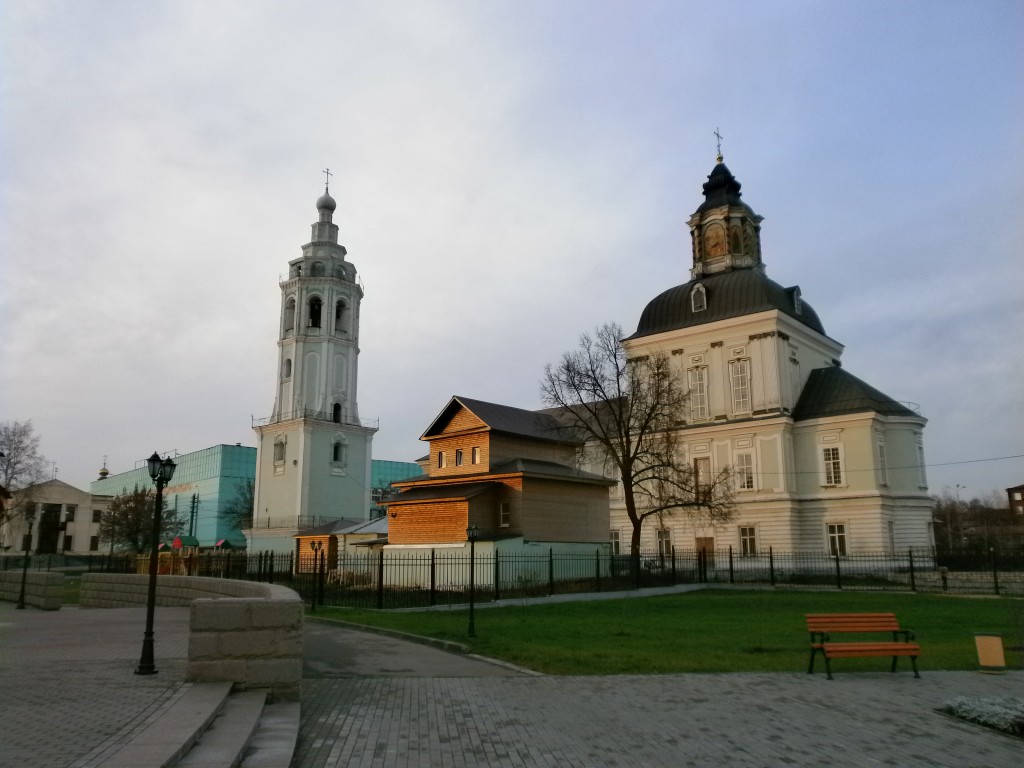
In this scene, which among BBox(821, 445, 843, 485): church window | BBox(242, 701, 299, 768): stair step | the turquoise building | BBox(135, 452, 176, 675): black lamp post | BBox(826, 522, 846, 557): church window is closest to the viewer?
BBox(242, 701, 299, 768): stair step

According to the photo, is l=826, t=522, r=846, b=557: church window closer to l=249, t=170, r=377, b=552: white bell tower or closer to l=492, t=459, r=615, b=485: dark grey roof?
l=492, t=459, r=615, b=485: dark grey roof

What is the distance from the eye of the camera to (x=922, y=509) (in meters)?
47.8

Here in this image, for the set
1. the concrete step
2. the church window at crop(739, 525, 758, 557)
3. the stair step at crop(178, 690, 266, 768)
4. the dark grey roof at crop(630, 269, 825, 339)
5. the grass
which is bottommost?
the grass

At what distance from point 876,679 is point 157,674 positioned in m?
9.78

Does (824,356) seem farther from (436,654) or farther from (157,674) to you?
(157,674)

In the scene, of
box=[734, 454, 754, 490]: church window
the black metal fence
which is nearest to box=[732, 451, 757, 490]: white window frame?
box=[734, 454, 754, 490]: church window

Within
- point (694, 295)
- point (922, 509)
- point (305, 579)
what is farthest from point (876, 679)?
point (694, 295)

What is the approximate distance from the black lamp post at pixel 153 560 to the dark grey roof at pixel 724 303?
45.2 m

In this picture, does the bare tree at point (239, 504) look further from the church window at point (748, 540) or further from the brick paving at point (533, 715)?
the brick paving at point (533, 715)

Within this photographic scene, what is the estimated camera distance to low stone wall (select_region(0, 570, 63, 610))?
22.1 meters

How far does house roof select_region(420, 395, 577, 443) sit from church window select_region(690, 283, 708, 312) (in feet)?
60.1

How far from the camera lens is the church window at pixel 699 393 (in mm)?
53781

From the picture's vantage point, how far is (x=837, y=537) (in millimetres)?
47469

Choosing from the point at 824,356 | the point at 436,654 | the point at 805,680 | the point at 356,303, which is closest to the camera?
the point at 805,680
